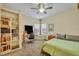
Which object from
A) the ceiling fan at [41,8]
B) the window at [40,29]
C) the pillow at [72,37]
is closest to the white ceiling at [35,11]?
the ceiling fan at [41,8]

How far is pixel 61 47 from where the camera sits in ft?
6.66

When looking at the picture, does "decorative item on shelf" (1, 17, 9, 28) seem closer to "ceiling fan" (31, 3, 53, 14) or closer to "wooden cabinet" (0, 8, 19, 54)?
"wooden cabinet" (0, 8, 19, 54)

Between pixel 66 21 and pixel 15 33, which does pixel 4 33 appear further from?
pixel 66 21

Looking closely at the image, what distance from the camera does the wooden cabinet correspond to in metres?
2.13

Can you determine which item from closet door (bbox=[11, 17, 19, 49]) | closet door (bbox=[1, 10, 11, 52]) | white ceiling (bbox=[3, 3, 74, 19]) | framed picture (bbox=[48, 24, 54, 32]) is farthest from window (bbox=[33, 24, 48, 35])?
closet door (bbox=[1, 10, 11, 52])

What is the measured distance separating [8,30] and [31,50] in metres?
0.63

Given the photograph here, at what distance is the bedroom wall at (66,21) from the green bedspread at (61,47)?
0.20m

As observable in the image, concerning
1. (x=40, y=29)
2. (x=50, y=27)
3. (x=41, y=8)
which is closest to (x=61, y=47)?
(x=50, y=27)

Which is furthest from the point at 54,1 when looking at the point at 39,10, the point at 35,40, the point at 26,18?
the point at 35,40

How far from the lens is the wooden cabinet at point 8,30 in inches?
83.8

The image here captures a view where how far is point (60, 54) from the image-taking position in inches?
79.0

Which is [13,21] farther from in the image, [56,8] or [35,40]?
[56,8]

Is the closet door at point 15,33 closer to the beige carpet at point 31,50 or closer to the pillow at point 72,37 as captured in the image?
the beige carpet at point 31,50

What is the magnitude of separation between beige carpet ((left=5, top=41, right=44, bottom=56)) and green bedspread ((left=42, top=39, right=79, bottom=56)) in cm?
11
